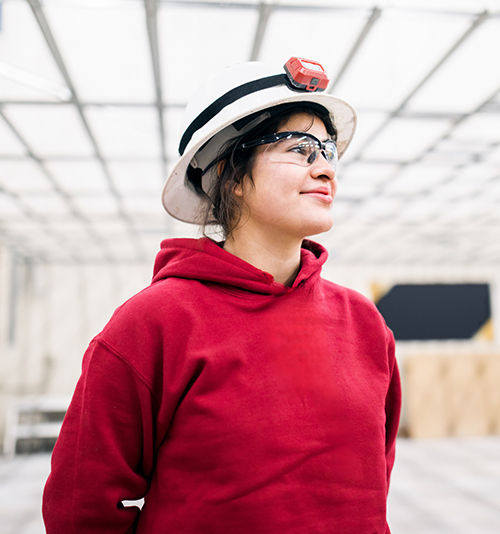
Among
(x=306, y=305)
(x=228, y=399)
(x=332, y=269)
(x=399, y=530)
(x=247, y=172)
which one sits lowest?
(x=399, y=530)

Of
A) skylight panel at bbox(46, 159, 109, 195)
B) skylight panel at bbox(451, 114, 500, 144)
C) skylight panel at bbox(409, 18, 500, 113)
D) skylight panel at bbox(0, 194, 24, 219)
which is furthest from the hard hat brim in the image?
skylight panel at bbox(0, 194, 24, 219)

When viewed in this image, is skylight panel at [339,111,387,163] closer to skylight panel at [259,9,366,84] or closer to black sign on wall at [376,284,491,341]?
skylight panel at [259,9,366,84]

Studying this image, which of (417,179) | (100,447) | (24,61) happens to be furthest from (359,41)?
(100,447)

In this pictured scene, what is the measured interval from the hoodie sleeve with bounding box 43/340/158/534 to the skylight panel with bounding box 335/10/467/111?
2.36 metres

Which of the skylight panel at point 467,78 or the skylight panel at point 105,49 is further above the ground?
the skylight panel at point 467,78

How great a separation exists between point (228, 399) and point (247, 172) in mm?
430

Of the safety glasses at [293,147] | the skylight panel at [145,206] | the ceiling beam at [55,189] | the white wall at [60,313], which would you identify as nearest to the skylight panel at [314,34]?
the safety glasses at [293,147]

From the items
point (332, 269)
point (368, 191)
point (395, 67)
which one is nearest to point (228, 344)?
point (395, 67)

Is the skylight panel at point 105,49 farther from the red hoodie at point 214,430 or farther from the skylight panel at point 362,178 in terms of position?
the skylight panel at point 362,178

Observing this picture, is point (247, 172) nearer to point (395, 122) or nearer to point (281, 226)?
point (281, 226)

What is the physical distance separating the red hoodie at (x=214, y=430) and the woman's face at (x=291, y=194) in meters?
0.16

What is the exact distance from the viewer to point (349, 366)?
0.81 meters

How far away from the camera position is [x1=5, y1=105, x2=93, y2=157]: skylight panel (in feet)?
10.3

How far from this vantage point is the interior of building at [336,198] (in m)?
2.39
